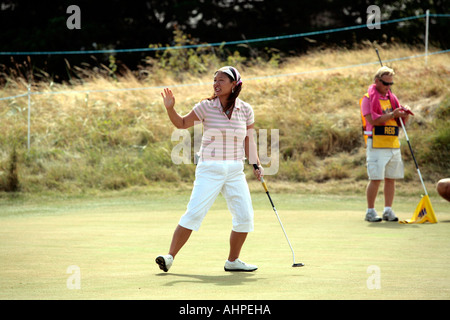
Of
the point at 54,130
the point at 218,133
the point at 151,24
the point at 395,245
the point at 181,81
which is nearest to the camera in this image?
the point at 218,133

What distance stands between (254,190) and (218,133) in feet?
28.5

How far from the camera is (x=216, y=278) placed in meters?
5.33

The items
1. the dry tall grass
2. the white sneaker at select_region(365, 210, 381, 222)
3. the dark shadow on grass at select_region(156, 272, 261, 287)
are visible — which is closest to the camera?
the dark shadow on grass at select_region(156, 272, 261, 287)

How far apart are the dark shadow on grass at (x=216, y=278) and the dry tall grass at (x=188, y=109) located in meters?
9.54

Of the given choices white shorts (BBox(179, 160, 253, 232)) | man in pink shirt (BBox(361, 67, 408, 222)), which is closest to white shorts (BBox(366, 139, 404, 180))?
man in pink shirt (BBox(361, 67, 408, 222))

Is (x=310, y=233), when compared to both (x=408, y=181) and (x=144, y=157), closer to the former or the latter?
(x=408, y=181)

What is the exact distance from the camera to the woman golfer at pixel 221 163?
570 cm

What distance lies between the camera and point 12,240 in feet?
25.5

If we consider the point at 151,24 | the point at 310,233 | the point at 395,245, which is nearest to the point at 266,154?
the point at 310,233

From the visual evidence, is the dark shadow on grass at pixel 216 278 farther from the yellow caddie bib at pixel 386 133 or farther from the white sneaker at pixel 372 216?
the yellow caddie bib at pixel 386 133

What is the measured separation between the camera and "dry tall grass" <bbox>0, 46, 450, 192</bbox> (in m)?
15.1

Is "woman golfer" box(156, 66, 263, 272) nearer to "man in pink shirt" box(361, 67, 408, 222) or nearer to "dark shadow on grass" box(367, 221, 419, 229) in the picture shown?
"dark shadow on grass" box(367, 221, 419, 229)

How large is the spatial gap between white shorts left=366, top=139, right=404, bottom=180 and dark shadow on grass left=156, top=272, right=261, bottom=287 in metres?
4.53

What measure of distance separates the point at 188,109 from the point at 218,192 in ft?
40.5
